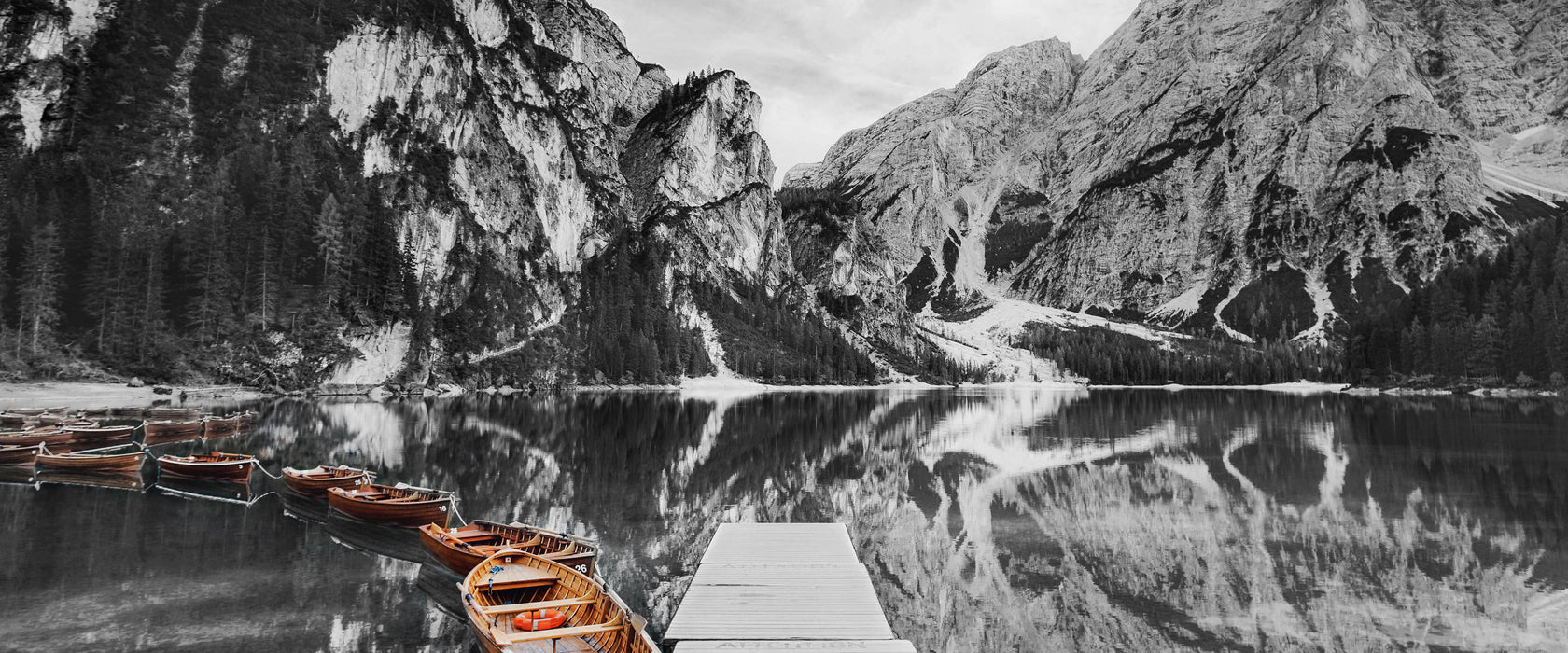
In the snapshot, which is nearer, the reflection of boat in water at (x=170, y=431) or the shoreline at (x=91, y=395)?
the reflection of boat in water at (x=170, y=431)

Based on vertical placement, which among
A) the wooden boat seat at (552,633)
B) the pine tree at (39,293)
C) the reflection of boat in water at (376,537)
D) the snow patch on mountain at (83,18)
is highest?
the snow patch on mountain at (83,18)

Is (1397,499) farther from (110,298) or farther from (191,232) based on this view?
(191,232)

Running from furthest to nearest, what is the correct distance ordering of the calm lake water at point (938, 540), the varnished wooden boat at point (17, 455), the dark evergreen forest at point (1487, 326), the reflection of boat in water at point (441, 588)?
1. the dark evergreen forest at point (1487, 326)
2. the varnished wooden boat at point (17, 455)
3. the reflection of boat in water at point (441, 588)
4. the calm lake water at point (938, 540)

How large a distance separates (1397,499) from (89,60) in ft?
490

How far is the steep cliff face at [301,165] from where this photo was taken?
91312mm

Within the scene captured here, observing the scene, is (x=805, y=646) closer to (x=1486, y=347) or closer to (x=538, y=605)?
(x=538, y=605)

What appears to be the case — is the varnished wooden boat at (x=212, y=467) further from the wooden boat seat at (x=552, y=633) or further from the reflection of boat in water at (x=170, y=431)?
the wooden boat seat at (x=552, y=633)

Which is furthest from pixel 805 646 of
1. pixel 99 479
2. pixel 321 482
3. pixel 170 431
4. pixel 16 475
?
pixel 170 431

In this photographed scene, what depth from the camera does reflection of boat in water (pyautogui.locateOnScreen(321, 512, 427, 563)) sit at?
18672 millimetres

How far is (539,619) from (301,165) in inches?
4970

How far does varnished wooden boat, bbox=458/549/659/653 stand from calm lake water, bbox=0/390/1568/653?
4.17 ft

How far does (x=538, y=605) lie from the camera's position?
446 inches

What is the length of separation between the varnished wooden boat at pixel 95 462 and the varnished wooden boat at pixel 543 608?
78.6 feet

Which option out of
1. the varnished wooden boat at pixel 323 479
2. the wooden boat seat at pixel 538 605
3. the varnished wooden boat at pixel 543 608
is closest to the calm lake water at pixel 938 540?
the varnished wooden boat at pixel 323 479
